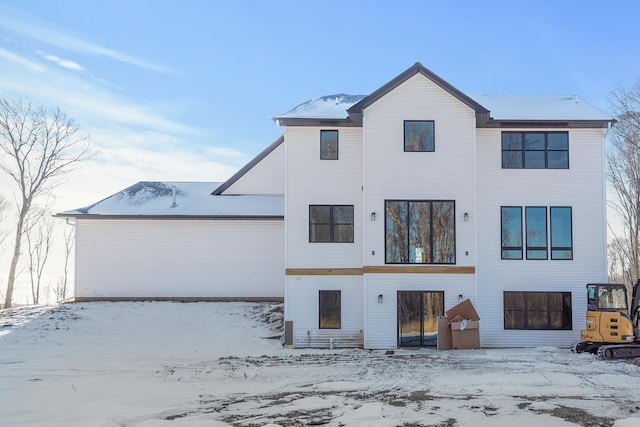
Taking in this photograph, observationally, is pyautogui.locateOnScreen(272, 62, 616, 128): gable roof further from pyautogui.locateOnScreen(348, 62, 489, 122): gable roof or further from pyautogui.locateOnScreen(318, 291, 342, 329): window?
pyautogui.locateOnScreen(318, 291, 342, 329): window

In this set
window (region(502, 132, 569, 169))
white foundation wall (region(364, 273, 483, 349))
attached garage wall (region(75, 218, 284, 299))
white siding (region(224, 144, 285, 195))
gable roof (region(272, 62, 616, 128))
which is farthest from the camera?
white siding (region(224, 144, 285, 195))

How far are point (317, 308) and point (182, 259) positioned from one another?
770cm

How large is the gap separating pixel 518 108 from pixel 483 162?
2.65 m

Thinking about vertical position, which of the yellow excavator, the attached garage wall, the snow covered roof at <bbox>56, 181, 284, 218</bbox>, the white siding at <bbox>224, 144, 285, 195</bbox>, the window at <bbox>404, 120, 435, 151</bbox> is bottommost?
the yellow excavator

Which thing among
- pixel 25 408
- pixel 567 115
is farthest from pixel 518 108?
pixel 25 408

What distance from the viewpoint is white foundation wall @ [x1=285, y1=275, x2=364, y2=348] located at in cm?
2036

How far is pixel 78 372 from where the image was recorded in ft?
50.2

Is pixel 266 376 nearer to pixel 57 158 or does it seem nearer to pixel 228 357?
pixel 228 357

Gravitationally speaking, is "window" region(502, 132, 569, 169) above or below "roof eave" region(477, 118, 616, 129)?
below

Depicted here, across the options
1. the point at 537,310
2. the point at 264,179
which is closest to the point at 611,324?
the point at 537,310

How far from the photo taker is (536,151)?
20.9 metres

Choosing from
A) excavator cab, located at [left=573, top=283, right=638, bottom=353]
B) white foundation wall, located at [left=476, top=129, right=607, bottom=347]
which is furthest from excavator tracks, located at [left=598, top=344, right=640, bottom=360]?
white foundation wall, located at [left=476, top=129, right=607, bottom=347]

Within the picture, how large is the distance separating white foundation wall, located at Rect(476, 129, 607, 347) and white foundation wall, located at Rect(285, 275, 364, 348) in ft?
13.4

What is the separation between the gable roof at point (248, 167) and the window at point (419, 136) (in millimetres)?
6877
